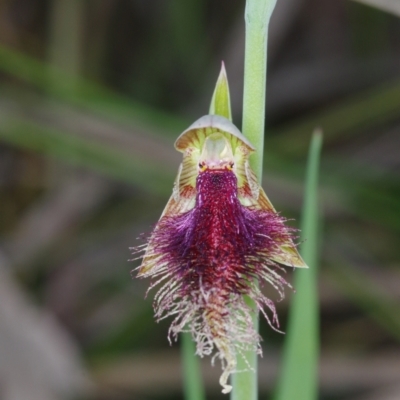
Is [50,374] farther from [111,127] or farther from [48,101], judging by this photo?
[48,101]

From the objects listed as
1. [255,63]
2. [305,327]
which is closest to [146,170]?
[305,327]

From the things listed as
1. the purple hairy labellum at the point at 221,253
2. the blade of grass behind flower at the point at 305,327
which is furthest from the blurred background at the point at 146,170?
the purple hairy labellum at the point at 221,253

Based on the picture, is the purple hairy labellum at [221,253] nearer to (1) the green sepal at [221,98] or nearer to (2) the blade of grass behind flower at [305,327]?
(1) the green sepal at [221,98]

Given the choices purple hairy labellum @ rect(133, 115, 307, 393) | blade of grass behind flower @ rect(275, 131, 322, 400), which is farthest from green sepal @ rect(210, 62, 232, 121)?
blade of grass behind flower @ rect(275, 131, 322, 400)

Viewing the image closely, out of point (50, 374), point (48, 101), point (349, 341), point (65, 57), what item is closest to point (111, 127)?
point (48, 101)

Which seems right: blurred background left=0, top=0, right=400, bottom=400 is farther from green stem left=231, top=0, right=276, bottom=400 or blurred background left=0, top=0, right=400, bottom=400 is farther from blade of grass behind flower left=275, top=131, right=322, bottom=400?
green stem left=231, top=0, right=276, bottom=400

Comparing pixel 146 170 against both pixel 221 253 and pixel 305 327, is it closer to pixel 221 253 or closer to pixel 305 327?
pixel 305 327
